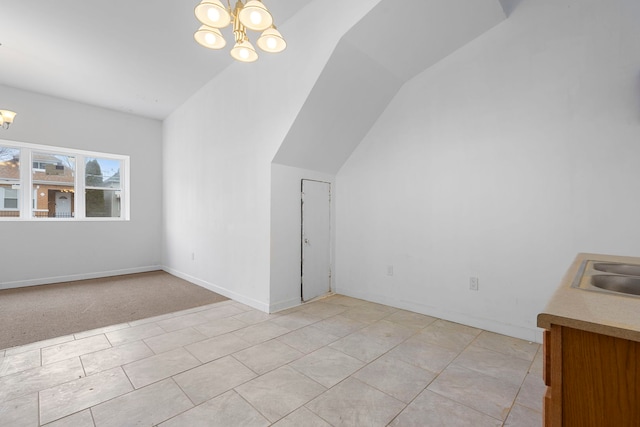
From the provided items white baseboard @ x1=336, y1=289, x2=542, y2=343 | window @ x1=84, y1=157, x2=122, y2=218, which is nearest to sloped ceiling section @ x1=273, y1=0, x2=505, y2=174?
white baseboard @ x1=336, y1=289, x2=542, y2=343

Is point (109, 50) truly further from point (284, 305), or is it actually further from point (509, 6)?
point (509, 6)

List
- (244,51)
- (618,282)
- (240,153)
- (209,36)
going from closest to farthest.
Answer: (618,282) < (209,36) < (244,51) < (240,153)

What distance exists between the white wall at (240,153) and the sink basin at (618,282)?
8.48ft

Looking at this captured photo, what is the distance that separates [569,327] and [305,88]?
117 inches

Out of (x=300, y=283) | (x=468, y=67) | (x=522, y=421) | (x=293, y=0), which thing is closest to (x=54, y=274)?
(x=300, y=283)

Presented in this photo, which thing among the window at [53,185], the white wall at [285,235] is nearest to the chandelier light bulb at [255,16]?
the white wall at [285,235]

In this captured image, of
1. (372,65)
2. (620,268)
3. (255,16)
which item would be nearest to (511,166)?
(620,268)

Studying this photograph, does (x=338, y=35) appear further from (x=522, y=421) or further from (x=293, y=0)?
(x=522, y=421)

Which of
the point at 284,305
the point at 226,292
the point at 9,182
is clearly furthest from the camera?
the point at 9,182

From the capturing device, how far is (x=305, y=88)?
314 centimetres

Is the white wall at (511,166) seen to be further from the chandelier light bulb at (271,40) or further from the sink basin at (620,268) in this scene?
the chandelier light bulb at (271,40)

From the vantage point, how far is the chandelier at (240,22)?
1.75 m

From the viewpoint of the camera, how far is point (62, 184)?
5.24 metres

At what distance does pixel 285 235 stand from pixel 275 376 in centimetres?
178
